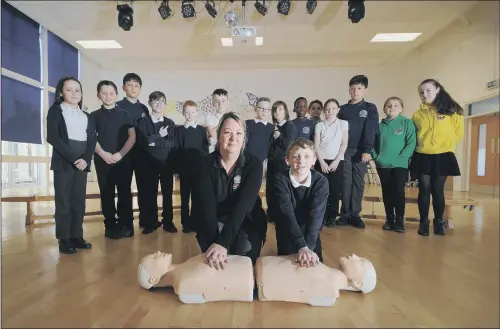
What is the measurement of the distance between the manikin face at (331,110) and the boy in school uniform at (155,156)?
3.66 ft

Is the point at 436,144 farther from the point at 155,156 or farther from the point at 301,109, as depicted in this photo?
the point at 155,156

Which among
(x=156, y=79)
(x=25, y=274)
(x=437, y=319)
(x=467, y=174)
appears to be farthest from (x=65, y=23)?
(x=467, y=174)

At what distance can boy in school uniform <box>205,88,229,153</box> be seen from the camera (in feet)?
6.95

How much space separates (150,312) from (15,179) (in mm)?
4827

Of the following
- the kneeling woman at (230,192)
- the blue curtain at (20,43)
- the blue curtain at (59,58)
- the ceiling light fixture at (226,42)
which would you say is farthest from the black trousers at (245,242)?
the ceiling light fixture at (226,42)

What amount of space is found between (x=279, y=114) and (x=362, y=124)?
0.61 metres

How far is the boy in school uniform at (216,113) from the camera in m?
2.12

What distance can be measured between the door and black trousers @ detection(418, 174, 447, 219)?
3536 mm

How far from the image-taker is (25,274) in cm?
134

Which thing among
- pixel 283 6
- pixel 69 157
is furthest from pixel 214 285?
pixel 283 6

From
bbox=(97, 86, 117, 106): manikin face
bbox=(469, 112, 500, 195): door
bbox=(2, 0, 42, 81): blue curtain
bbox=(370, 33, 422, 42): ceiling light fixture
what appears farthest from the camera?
bbox=(370, 33, 422, 42): ceiling light fixture

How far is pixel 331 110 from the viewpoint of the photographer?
91.7 inches

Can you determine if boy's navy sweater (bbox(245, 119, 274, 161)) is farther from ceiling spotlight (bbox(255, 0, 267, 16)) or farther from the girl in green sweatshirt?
ceiling spotlight (bbox(255, 0, 267, 16))

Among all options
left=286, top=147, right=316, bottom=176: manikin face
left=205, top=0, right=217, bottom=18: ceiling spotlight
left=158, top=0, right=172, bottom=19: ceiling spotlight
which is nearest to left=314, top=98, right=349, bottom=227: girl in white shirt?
left=286, top=147, right=316, bottom=176: manikin face
